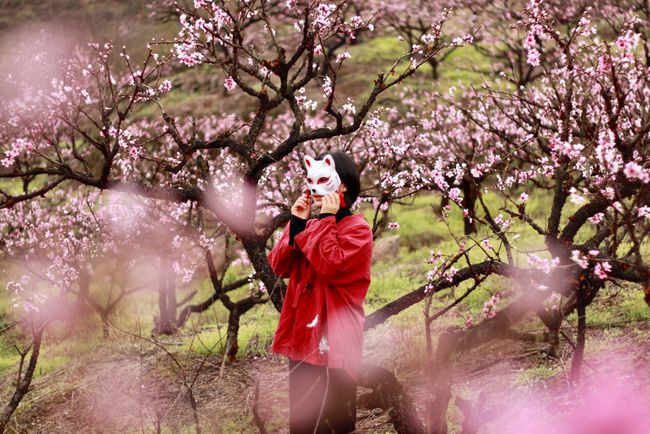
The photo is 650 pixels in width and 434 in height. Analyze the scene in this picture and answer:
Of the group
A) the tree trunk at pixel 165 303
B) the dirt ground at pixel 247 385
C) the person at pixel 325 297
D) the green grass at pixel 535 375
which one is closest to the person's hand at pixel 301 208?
the person at pixel 325 297

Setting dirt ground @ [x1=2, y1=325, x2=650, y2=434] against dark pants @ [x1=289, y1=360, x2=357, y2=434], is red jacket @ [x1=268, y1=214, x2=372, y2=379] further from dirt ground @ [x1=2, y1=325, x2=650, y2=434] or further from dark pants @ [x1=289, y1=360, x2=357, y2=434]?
dirt ground @ [x1=2, y1=325, x2=650, y2=434]

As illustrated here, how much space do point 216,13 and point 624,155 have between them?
12.0 ft

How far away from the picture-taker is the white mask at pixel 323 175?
3.37m

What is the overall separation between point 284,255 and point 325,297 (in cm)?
35

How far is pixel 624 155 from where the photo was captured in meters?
3.58

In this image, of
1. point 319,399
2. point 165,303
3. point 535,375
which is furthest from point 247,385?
point 165,303

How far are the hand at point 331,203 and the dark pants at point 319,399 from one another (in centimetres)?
84

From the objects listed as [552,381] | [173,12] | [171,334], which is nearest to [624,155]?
[552,381]

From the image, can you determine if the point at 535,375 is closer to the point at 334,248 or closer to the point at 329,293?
the point at 329,293

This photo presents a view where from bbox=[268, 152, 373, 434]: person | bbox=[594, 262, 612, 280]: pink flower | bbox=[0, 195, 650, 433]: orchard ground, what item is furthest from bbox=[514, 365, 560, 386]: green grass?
bbox=[268, 152, 373, 434]: person

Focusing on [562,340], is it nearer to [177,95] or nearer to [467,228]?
[467,228]

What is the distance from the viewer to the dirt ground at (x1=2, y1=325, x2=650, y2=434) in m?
4.74

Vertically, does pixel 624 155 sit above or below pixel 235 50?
below

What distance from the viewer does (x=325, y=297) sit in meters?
3.28
